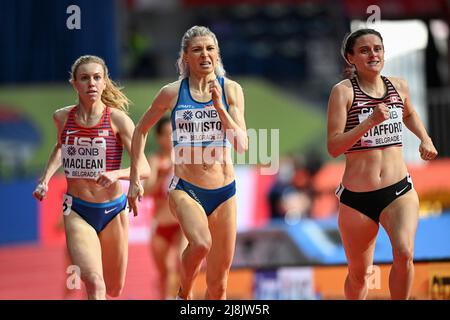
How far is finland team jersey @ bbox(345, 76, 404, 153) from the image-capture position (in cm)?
696

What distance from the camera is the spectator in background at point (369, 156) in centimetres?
688

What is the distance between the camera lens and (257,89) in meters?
18.6

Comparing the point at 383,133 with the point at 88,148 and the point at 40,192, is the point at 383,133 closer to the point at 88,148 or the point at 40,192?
the point at 88,148

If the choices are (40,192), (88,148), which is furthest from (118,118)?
(40,192)

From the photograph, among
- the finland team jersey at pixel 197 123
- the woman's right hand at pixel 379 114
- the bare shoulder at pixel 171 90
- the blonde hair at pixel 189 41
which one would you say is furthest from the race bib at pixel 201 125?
the woman's right hand at pixel 379 114

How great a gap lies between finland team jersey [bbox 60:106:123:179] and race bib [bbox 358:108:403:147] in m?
1.97

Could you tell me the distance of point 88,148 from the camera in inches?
288

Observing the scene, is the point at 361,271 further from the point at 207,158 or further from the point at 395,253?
the point at 207,158

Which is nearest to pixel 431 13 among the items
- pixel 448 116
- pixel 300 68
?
pixel 300 68

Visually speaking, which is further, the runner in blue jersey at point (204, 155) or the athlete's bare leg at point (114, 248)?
the athlete's bare leg at point (114, 248)

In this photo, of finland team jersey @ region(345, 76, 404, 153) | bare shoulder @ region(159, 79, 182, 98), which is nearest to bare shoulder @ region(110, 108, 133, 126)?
bare shoulder @ region(159, 79, 182, 98)

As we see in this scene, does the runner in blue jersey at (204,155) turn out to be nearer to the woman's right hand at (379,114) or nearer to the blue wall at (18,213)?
the woman's right hand at (379,114)

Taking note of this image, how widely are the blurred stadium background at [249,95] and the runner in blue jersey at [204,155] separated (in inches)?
176
